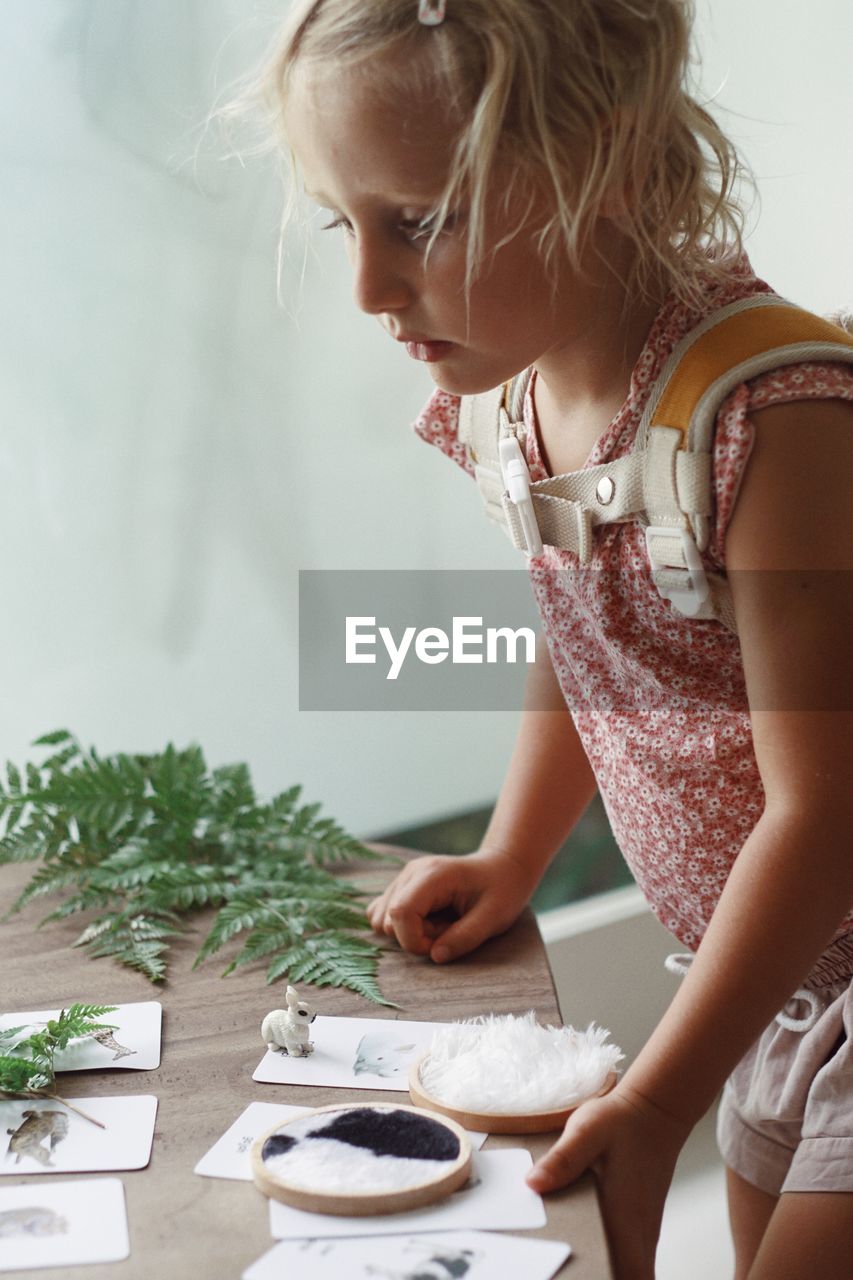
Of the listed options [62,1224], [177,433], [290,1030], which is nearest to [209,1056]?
[290,1030]

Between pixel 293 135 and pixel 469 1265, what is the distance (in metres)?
0.60

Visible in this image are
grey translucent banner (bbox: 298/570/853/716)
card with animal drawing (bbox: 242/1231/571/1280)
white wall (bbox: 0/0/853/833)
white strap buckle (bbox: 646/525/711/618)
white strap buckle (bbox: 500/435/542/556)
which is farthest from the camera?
grey translucent banner (bbox: 298/570/853/716)

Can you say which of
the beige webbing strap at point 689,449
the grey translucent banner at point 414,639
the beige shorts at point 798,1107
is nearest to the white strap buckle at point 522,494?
the beige webbing strap at point 689,449

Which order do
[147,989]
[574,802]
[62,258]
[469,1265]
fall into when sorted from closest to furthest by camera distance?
[469,1265] → [147,989] → [574,802] → [62,258]

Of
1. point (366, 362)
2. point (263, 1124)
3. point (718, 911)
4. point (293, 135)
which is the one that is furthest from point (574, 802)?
point (366, 362)

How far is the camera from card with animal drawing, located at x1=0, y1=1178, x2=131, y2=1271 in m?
A: 0.58

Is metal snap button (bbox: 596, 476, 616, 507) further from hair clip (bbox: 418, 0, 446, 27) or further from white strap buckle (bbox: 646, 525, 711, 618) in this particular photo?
hair clip (bbox: 418, 0, 446, 27)

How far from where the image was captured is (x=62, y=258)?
1.27 meters

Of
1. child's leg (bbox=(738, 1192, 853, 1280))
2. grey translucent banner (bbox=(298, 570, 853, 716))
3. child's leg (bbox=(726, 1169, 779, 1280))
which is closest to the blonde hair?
grey translucent banner (bbox=(298, 570, 853, 716))

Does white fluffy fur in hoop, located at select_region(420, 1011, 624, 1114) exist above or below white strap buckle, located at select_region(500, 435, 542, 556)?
below

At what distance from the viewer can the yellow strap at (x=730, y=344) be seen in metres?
0.76

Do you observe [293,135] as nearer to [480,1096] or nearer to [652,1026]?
[480,1096]

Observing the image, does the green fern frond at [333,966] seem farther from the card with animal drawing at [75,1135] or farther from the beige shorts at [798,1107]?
the beige shorts at [798,1107]

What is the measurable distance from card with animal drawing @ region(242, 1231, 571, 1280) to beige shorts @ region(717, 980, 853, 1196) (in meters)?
0.31
